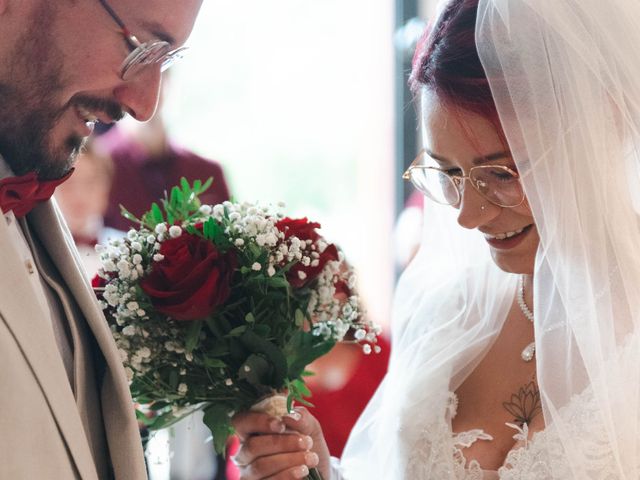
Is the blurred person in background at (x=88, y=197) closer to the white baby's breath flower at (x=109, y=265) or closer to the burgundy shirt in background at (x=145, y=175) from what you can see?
the burgundy shirt in background at (x=145, y=175)

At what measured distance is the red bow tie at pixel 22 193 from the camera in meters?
1.36

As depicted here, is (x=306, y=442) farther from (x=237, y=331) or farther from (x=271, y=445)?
(x=237, y=331)

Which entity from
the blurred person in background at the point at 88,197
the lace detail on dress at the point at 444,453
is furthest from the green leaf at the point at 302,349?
the blurred person in background at the point at 88,197

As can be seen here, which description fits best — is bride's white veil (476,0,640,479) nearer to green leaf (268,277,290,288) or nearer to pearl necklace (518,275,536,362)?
pearl necklace (518,275,536,362)

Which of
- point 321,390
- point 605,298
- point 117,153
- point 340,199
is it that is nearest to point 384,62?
point 340,199

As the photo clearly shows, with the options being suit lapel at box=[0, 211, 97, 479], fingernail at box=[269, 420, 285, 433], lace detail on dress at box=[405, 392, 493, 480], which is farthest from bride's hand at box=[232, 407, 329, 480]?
suit lapel at box=[0, 211, 97, 479]

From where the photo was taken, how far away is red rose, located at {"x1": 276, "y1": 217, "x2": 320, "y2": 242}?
174cm

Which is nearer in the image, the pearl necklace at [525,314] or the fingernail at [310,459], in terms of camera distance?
the fingernail at [310,459]

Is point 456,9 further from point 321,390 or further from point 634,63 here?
point 321,390

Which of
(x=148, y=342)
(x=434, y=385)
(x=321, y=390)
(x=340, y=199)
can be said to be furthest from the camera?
(x=340, y=199)

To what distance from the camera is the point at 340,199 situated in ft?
14.3

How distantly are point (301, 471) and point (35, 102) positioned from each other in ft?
2.67

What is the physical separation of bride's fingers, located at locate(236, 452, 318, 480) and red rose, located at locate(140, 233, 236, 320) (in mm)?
324

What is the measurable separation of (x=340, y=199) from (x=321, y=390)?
1442mm
